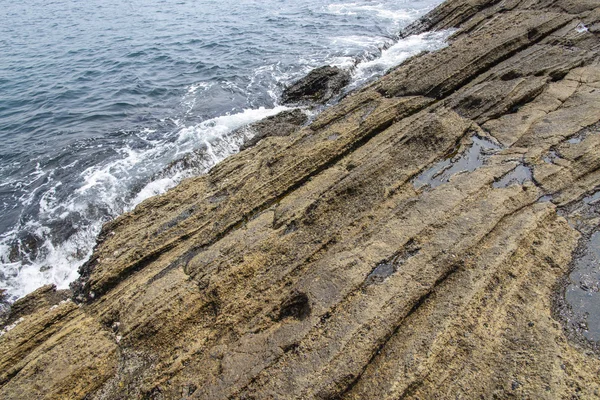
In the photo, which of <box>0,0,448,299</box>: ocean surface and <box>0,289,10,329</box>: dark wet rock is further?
<box>0,0,448,299</box>: ocean surface

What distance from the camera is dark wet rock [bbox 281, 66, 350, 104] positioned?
18578mm

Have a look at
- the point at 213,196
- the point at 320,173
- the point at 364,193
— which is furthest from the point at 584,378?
the point at 213,196

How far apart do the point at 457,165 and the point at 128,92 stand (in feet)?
72.6

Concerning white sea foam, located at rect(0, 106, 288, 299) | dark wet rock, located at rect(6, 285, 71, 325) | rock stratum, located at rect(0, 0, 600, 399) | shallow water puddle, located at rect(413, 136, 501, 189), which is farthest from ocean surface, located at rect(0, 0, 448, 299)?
shallow water puddle, located at rect(413, 136, 501, 189)

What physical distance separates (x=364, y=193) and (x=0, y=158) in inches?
748

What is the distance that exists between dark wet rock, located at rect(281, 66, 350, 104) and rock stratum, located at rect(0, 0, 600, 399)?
7.53 meters

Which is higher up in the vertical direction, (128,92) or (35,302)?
(128,92)

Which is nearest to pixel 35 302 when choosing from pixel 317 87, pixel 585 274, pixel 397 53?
pixel 585 274

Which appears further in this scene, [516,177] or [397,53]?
[397,53]

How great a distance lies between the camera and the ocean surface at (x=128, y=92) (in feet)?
43.1

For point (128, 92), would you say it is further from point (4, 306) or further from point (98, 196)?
point (4, 306)

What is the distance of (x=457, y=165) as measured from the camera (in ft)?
28.2

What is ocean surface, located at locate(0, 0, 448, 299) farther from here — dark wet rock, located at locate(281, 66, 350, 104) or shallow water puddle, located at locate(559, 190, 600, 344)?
shallow water puddle, located at locate(559, 190, 600, 344)

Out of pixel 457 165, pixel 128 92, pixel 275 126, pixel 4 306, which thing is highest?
pixel 457 165
